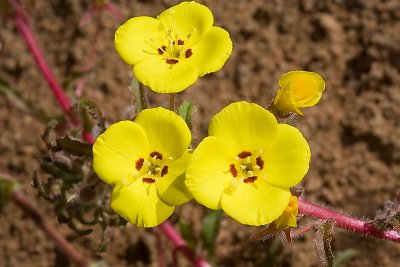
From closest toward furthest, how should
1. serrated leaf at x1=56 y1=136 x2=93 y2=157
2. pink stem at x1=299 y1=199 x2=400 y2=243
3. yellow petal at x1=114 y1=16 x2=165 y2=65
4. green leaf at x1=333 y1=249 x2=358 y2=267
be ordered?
1. pink stem at x1=299 y1=199 x2=400 y2=243
2. yellow petal at x1=114 y1=16 x2=165 y2=65
3. serrated leaf at x1=56 y1=136 x2=93 y2=157
4. green leaf at x1=333 y1=249 x2=358 y2=267

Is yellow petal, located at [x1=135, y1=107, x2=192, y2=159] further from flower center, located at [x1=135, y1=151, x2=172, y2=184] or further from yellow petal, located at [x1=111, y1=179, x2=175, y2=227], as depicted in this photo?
yellow petal, located at [x1=111, y1=179, x2=175, y2=227]

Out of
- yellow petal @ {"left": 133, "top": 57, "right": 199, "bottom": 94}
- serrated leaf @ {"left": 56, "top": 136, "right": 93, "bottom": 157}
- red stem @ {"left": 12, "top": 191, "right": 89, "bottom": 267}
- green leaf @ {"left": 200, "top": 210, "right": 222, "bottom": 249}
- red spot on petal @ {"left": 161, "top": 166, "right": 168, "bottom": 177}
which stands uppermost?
yellow petal @ {"left": 133, "top": 57, "right": 199, "bottom": 94}

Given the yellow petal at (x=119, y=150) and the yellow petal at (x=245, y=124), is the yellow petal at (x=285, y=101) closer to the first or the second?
the yellow petal at (x=245, y=124)

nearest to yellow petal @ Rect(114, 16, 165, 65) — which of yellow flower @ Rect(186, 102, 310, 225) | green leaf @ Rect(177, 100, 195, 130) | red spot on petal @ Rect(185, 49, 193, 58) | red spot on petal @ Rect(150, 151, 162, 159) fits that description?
red spot on petal @ Rect(185, 49, 193, 58)

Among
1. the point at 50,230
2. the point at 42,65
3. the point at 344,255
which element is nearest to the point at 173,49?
the point at 42,65

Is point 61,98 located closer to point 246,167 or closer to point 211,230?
point 211,230

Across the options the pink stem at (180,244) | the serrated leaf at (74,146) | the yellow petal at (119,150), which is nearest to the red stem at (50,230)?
the pink stem at (180,244)
